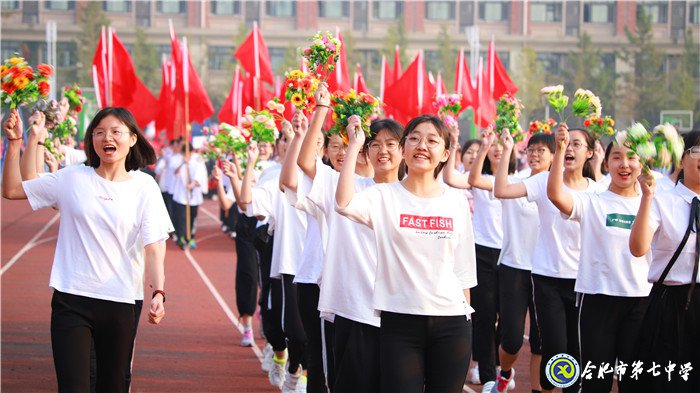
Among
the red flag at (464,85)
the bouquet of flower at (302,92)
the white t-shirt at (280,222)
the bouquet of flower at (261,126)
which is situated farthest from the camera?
the red flag at (464,85)

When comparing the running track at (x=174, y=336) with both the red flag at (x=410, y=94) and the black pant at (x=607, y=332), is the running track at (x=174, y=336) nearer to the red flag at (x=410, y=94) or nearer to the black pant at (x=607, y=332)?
the black pant at (x=607, y=332)

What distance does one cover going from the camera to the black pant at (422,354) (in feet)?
18.7

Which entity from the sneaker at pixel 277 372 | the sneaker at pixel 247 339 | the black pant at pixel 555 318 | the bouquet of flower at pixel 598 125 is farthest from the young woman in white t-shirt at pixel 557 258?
the sneaker at pixel 247 339

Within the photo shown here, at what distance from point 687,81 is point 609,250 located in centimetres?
4518

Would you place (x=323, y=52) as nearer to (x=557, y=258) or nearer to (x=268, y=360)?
(x=557, y=258)

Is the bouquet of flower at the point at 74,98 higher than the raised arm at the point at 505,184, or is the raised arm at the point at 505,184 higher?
the bouquet of flower at the point at 74,98

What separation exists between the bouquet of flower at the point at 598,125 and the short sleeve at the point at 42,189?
4002mm

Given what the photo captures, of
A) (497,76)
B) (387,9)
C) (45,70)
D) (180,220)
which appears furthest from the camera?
(387,9)

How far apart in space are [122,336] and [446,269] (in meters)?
1.91

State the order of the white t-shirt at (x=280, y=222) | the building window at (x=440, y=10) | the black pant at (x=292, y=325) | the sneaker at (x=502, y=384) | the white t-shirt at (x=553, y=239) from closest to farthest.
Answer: the white t-shirt at (x=553, y=239) → the black pant at (x=292, y=325) → the white t-shirt at (x=280, y=222) → the sneaker at (x=502, y=384) → the building window at (x=440, y=10)

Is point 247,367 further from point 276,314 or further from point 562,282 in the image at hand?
point 562,282

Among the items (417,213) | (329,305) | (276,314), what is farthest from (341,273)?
(276,314)

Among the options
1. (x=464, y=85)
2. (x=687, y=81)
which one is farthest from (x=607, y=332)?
(x=687, y=81)

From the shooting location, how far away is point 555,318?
26.3 ft
